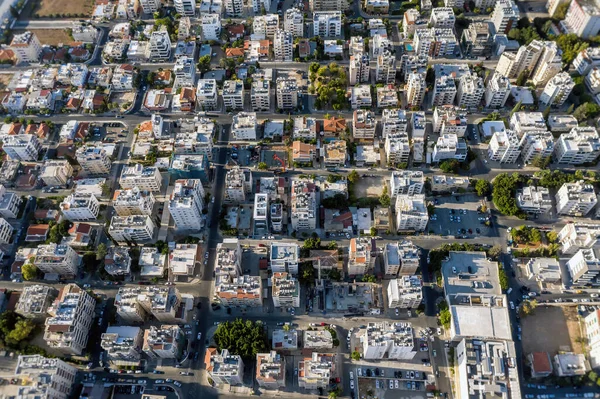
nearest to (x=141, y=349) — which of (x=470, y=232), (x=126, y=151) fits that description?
(x=126, y=151)

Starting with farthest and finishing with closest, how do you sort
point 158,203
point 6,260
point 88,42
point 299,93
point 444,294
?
point 88,42 → point 299,93 → point 158,203 → point 6,260 → point 444,294

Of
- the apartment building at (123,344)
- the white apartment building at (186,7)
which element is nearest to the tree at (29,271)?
the apartment building at (123,344)

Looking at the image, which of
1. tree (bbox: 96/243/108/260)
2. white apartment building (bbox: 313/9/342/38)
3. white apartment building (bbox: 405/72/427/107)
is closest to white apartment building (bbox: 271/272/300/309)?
tree (bbox: 96/243/108/260)

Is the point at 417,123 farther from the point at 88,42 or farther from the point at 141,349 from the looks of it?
the point at 88,42

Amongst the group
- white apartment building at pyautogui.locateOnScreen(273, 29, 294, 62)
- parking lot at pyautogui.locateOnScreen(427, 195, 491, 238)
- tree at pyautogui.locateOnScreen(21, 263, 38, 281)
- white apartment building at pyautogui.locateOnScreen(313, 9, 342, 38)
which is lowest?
tree at pyautogui.locateOnScreen(21, 263, 38, 281)

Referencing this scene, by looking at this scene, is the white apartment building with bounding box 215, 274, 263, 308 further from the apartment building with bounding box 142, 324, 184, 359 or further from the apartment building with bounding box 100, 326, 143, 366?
the apartment building with bounding box 100, 326, 143, 366

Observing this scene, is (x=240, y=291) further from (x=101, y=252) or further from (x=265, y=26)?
(x=265, y=26)

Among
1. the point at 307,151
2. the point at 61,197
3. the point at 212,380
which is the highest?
the point at 307,151
